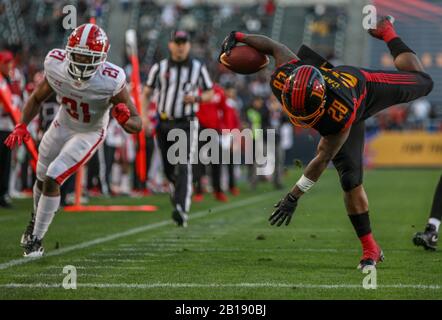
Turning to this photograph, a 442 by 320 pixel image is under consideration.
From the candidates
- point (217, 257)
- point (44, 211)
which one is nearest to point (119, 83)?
point (44, 211)

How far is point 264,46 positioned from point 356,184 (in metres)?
1.09

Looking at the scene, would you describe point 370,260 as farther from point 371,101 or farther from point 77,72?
point 77,72

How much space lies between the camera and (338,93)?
17.0 ft

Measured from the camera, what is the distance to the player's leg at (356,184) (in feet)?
18.4

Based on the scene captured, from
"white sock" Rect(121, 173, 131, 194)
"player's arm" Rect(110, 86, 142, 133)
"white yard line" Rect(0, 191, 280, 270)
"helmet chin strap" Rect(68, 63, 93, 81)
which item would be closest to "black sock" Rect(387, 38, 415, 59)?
"player's arm" Rect(110, 86, 142, 133)

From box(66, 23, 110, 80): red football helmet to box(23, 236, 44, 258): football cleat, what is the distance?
116 centimetres

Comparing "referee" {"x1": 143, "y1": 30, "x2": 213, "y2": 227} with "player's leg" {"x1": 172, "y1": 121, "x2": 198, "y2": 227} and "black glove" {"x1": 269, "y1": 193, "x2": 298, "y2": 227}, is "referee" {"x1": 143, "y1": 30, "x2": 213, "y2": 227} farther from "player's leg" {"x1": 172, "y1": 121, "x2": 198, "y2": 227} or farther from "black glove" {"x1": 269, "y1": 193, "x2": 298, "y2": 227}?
"black glove" {"x1": 269, "y1": 193, "x2": 298, "y2": 227}

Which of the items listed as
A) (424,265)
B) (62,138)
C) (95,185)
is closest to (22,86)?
(95,185)

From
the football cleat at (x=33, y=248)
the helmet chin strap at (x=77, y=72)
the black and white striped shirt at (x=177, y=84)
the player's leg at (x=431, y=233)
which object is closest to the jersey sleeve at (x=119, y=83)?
the helmet chin strap at (x=77, y=72)

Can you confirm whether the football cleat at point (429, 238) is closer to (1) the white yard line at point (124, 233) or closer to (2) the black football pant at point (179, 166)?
(1) the white yard line at point (124, 233)

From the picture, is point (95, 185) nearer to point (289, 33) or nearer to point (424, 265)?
point (424, 265)

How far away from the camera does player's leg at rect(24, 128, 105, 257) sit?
19.7 feet

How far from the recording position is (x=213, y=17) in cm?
2722

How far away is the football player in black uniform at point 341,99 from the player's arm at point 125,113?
77 cm
